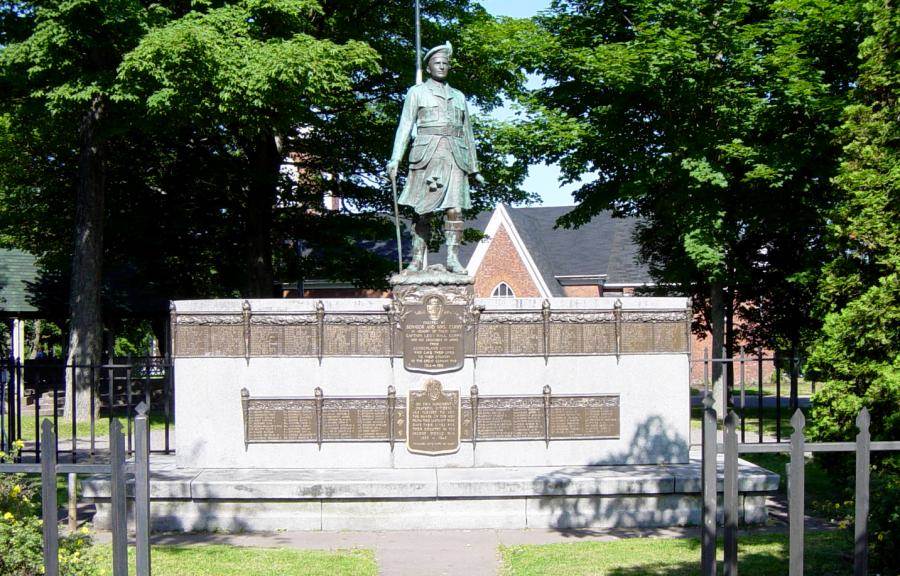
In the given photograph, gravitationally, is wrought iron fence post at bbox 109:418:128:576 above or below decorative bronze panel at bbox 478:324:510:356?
below

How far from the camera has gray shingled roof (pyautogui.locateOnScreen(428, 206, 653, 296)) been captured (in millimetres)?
40938

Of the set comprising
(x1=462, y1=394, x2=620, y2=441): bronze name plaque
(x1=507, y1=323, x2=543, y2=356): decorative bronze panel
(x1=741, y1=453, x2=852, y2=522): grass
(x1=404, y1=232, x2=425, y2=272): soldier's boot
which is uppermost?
(x1=404, y1=232, x2=425, y2=272): soldier's boot

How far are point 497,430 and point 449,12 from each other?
15518mm

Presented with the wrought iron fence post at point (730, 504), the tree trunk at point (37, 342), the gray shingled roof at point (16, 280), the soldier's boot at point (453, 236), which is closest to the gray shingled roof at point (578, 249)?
the gray shingled roof at point (16, 280)

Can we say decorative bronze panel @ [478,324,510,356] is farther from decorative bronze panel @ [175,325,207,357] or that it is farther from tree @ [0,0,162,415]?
tree @ [0,0,162,415]

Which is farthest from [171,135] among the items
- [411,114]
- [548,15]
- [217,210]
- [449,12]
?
[411,114]

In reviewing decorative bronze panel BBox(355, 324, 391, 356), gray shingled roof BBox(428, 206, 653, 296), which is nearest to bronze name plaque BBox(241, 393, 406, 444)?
decorative bronze panel BBox(355, 324, 391, 356)

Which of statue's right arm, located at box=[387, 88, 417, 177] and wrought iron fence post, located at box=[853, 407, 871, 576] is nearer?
wrought iron fence post, located at box=[853, 407, 871, 576]

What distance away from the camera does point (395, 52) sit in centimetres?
2253

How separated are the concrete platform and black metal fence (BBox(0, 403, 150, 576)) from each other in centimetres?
481

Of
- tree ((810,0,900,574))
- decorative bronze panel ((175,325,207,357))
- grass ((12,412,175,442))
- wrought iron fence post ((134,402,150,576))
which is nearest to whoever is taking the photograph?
wrought iron fence post ((134,402,150,576))

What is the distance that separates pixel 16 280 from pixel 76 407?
42.9 feet

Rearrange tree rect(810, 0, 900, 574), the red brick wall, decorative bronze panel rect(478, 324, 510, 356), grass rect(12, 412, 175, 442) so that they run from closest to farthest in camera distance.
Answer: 1. tree rect(810, 0, 900, 574)
2. decorative bronze panel rect(478, 324, 510, 356)
3. grass rect(12, 412, 175, 442)
4. the red brick wall

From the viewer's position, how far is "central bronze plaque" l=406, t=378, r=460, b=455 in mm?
11141
